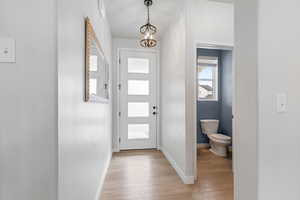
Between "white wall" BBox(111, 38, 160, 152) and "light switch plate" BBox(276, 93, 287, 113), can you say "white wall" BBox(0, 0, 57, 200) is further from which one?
"white wall" BBox(111, 38, 160, 152)

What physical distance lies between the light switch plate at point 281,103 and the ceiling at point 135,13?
200 cm

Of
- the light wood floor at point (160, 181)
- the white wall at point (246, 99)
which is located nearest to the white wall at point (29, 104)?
the white wall at point (246, 99)

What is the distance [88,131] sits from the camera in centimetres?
146

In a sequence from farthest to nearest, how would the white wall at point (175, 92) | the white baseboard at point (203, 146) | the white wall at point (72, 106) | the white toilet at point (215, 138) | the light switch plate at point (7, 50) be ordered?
the white baseboard at point (203, 146) < the white toilet at point (215, 138) < the white wall at point (175, 92) < the white wall at point (72, 106) < the light switch plate at point (7, 50)

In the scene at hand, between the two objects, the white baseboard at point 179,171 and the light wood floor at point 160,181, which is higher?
the white baseboard at point 179,171

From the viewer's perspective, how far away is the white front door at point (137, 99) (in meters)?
3.66

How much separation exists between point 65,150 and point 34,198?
0.25 meters

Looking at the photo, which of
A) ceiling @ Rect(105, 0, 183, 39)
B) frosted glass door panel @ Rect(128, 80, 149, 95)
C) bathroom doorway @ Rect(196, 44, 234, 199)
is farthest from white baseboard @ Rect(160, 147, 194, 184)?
ceiling @ Rect(105, 0, 183, 39)

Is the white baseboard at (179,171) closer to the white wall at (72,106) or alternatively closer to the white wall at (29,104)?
the white wall at (72,106)

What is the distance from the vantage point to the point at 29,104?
755 mm

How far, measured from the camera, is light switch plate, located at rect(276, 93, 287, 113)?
2.89 ft

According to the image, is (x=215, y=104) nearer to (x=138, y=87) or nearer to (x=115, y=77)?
(x=138, y=87)

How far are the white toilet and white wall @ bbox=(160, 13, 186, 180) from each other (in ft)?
3.50

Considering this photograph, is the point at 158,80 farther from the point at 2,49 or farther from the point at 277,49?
the point at 2,49
